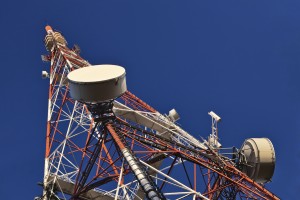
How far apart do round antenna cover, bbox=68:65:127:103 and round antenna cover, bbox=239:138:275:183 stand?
8.91 m

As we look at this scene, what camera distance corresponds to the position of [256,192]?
835 inches

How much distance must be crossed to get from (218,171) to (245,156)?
391cm

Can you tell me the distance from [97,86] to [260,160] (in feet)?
34.3

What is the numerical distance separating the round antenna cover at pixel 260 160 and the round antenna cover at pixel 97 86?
8.91 metres

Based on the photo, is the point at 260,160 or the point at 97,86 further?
the point at 260,160

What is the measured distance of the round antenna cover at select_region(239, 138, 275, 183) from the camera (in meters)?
24.7

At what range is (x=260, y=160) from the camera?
24625 millimetres

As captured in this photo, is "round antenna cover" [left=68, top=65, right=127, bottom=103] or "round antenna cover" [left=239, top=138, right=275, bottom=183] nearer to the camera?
"round antenna cover" [left=68, top=65, right=127, bottom=103]

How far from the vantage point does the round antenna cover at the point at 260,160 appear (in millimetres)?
24656

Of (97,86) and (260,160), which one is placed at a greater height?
(97,86)

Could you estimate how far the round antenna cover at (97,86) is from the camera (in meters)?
19.7

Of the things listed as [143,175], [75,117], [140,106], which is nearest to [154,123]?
[140,106]

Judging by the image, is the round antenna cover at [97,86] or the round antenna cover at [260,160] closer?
the round antenna cover at [97,86]

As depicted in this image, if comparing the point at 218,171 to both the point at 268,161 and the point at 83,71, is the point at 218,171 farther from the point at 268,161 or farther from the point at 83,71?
the point at 83,71
